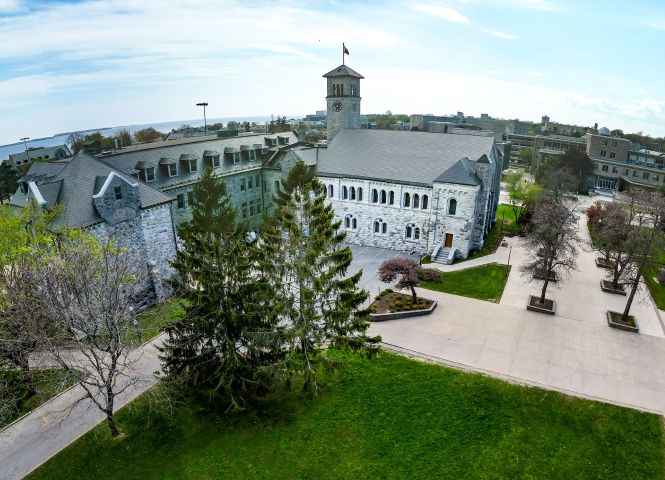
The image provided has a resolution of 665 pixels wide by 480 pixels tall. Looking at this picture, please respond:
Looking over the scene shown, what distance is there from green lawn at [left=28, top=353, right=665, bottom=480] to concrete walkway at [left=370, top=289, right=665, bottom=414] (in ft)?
5.30

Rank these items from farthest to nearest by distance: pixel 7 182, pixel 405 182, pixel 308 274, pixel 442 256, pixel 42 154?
1. pixel 42 154
2. pixel 7 182
3. pixel 405 182
4. pixel 442 256
5. pixel 308 274

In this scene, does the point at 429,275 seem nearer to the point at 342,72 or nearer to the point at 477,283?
the point at 477,283

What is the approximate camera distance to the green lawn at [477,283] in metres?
36.8

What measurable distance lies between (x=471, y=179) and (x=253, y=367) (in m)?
29.5

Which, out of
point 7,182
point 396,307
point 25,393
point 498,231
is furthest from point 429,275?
point 7,182

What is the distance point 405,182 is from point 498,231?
17259 mm

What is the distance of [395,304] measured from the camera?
3419cm

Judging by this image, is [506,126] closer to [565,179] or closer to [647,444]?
[565,179]

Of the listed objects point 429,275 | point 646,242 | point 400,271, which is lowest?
point 429,275

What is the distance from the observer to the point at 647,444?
20750 millimetres

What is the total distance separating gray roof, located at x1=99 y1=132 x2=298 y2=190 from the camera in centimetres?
3997

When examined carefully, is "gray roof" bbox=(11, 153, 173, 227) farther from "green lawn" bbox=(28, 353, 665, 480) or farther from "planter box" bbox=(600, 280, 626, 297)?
"planter box" bbox=(600, 280, 626, 297)

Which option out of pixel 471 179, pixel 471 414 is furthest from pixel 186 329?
pixel 471 179

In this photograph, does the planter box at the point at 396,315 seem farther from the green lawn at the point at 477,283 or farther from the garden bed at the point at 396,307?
the green lawn at the point at 477,283
